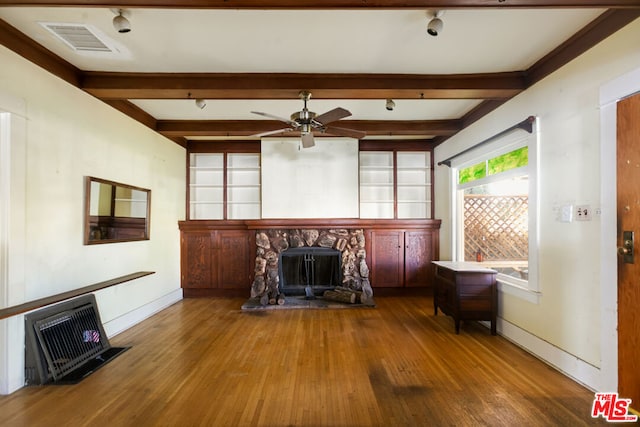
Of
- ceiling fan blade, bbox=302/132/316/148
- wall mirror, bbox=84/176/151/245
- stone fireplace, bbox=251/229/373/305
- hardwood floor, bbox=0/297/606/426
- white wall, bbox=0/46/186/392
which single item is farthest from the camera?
stone fireplace, bbox=251/229/373/305

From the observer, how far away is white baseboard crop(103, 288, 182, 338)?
313cm

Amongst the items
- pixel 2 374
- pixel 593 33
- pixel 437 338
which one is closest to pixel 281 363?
pixel 437 338

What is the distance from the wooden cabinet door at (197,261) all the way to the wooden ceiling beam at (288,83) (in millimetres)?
2554

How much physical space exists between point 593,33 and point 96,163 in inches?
175

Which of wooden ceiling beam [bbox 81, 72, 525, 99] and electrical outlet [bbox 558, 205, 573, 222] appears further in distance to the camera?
wooden ceiling beam [bbox 81, 72, 525, 99]

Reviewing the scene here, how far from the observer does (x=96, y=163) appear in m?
2.97

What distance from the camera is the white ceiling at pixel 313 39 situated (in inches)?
75.6

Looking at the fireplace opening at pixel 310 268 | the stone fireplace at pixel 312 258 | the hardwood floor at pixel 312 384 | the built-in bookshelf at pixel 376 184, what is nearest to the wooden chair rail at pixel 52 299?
the hardwood floor at pixel 312 384

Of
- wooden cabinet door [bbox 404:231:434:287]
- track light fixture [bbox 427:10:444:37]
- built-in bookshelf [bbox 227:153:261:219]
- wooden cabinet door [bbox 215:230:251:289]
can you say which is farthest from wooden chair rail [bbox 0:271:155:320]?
wooden cabinet door [bbox 404:231:434:287]

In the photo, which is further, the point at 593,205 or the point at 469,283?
the point at 469,283

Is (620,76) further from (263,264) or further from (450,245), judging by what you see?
(263,264)

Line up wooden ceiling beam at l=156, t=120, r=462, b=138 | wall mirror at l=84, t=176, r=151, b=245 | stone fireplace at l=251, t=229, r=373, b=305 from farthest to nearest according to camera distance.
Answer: stone fireplace at l=251, t=229, r=373, b=305, wooden ceiling beam at l=156, t=120, r=462, b=138, wall mirror at l=84, t=176, r=151, b=245

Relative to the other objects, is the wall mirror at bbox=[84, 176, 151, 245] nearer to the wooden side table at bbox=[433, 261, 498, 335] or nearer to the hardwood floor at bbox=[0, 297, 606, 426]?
the hardwood floor at bbox=[0, 297, 606, 426]

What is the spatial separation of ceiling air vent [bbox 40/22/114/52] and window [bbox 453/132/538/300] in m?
3.78
